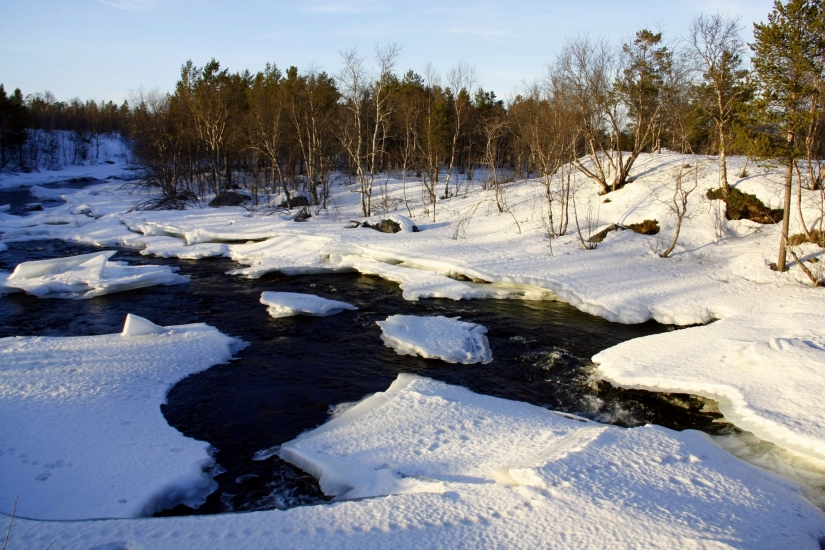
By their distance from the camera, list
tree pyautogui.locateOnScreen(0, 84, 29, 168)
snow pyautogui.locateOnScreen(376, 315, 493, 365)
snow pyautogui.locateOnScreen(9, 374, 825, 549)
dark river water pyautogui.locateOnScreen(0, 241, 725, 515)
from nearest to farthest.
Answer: snow pyautogui.locateOnScreen(9, 374, 825, 549), dark river water pyautogui.locateOnScreen(0, 241, 725, 515), snow pyautogui.locateOnScreen(376, 315, 493, 365), tree pyautogui.locateOnScreen(0, 84, 29, 168)

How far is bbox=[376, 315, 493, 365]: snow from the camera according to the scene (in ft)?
31.4

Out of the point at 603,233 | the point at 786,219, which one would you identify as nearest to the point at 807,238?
the point at 786,219

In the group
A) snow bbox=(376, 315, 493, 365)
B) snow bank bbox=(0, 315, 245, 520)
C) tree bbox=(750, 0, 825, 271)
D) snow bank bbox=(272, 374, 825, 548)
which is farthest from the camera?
tree bbox=(750, 0, 825, 271)

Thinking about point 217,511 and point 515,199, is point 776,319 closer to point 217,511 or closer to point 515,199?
point 217,511

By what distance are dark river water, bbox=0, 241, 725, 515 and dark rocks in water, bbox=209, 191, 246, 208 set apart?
17162mm

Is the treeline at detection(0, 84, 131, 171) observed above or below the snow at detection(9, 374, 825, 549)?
above

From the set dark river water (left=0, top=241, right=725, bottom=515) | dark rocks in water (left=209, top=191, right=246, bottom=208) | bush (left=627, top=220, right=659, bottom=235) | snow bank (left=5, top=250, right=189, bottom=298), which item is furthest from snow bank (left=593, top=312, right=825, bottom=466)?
dark rocks in water (left=209, top=191, right=246, bottom=208)

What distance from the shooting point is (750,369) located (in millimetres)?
7734

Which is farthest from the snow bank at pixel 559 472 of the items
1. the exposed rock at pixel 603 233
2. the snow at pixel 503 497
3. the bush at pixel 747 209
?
the bush at pixel 747 209

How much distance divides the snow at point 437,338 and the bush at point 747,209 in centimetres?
1075

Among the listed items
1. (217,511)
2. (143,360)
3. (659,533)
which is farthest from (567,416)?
(143,360)

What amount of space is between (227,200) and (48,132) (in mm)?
47682

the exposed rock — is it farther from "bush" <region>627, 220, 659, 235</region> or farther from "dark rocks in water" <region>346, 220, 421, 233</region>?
"dark rocks in water" <region>346, 220, 421, 233</region>

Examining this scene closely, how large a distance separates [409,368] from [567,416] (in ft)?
9.44
